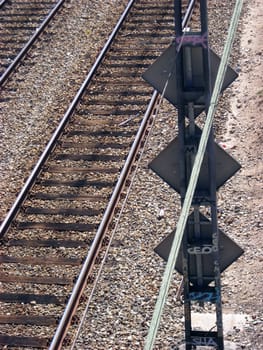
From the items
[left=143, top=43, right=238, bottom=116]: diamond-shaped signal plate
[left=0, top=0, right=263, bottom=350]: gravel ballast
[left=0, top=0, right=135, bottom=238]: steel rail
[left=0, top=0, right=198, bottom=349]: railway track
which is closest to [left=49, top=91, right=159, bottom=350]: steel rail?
[left=0, top=0, right=198, bottom=349]: railway track

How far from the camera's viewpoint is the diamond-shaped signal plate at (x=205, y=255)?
900 cm

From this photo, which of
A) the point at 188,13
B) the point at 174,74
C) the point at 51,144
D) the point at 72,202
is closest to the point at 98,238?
the point at 72,202

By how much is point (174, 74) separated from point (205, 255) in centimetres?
Answer: 173

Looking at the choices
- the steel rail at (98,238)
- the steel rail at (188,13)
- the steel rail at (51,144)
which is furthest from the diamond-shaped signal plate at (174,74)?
the steel rail at (188,13)

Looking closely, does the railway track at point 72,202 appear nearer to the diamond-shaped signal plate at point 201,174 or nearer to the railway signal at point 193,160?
the railway signal at point 193,160

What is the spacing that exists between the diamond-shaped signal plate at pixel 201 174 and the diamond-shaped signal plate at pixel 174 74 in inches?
15.7

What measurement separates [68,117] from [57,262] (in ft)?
14.4

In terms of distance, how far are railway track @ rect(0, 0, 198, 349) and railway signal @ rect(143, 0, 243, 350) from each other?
2781 millimetres

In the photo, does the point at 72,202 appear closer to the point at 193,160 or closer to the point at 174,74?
the point at 193,160

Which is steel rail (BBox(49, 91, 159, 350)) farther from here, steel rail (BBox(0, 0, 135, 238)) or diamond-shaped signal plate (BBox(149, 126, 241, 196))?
diamond-shaped signal plate (BBox(149, 126, 241, 196))

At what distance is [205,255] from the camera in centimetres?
909

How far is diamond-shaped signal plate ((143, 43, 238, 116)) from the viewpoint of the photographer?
340 inches

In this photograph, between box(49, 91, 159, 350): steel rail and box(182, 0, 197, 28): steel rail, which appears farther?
box(182, 0, 197, 28): steel rail

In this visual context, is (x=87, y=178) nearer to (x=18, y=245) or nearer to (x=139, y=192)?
(x=139, y=192)
